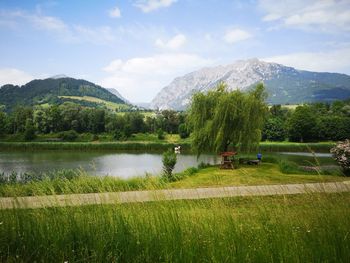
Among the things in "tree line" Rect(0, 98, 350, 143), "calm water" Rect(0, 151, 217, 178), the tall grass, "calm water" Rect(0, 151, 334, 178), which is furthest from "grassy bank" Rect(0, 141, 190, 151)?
the tall grass

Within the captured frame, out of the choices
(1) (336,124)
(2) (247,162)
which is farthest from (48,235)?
(1) (336,124)

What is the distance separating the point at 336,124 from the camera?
8694 cm

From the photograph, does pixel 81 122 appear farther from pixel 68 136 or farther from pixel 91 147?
pixel 91 147

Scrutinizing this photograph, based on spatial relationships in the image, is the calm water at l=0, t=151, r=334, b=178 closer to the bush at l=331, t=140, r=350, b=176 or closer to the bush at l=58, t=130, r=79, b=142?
the bush at l=331, t=140, r=350, b=176

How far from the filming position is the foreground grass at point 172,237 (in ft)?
14.8

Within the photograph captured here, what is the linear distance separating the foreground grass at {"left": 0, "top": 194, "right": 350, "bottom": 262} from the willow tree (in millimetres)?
23294

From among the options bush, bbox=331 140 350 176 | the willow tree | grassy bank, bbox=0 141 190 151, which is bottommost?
grassy bank, bbox=0 141 190 151

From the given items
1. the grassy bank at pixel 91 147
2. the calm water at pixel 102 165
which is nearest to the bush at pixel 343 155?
the calm water at pixel 102 165

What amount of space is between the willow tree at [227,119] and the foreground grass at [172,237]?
76.4 feet

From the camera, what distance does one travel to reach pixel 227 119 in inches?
1150

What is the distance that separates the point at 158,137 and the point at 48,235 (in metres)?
98.8

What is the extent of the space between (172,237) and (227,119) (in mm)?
24851

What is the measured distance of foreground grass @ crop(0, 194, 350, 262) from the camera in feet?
14.8

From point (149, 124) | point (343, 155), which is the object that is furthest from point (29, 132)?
point (343, 155)
